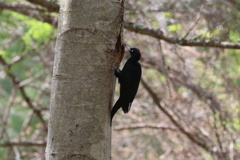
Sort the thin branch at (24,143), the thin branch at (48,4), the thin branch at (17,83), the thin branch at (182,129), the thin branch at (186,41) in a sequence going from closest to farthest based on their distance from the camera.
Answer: the thin branch at (186,41), the thin branch at (48,4), the thin branch at (182,129), the thin branch at (24,143), the thin branch at (17,83)

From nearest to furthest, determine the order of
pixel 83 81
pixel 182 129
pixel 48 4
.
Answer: pixel 83 81 < pixel 48 4 < pixel 182 129

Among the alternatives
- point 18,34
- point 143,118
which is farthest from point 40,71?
point 143,118

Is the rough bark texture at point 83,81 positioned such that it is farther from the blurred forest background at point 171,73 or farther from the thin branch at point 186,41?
the blurred forest background at point 171,73

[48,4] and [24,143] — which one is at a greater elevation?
[48,4]

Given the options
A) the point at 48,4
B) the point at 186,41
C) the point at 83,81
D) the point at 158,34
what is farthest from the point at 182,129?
the point at 83,81

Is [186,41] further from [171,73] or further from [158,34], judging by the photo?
[171,73]

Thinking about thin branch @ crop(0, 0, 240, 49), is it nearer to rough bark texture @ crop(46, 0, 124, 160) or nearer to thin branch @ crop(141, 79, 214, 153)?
rough bark texture @ crop(46, 0, 124, 160)

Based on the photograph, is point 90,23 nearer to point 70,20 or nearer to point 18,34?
point 70,20

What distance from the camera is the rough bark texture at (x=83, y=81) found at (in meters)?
2.00

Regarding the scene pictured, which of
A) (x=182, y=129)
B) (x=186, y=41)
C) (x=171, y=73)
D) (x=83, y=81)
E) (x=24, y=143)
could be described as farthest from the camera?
(x=24, y=143)

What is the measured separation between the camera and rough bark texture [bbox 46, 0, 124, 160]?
2004mm

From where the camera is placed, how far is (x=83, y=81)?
2.07 metres

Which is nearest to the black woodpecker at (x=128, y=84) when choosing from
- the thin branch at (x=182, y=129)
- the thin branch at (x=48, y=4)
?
the thin branch at (x=48, y=4)

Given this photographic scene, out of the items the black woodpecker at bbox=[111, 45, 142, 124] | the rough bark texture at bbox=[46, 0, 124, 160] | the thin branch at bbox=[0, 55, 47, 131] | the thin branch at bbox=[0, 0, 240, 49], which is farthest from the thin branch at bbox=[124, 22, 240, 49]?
the thin branch at bbox=[0, 55, 47, 131]
